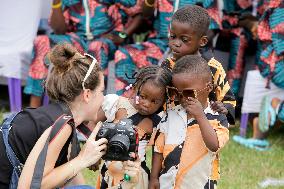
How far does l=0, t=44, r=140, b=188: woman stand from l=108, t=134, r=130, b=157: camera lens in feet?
0.18

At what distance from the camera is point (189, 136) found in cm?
327

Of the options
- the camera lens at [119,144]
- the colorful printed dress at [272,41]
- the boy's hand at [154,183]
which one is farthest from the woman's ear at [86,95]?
the colorful printed dress at [272,41]

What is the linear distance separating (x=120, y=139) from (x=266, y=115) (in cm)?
293

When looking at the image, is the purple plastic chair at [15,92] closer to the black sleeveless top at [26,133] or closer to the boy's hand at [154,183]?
the boy's hand at [154,183]

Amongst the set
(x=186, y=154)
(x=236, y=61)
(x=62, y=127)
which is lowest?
(x=236, y=61)

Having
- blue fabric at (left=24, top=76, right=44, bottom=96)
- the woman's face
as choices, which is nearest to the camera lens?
the woman's face

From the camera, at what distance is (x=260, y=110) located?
574 centimetres

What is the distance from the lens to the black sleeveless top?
117 inches

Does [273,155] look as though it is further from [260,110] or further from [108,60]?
[108,60]

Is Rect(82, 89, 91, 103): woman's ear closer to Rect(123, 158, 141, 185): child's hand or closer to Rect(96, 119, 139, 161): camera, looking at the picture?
Rect(96, 119, 139, 161): camera

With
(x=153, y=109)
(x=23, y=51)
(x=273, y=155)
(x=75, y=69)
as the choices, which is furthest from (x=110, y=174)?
(x=23, y=51)

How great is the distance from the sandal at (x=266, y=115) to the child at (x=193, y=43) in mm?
2130

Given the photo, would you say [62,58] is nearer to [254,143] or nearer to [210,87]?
[210,87]

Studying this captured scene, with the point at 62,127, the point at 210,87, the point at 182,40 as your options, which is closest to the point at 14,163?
the point at 62,127
